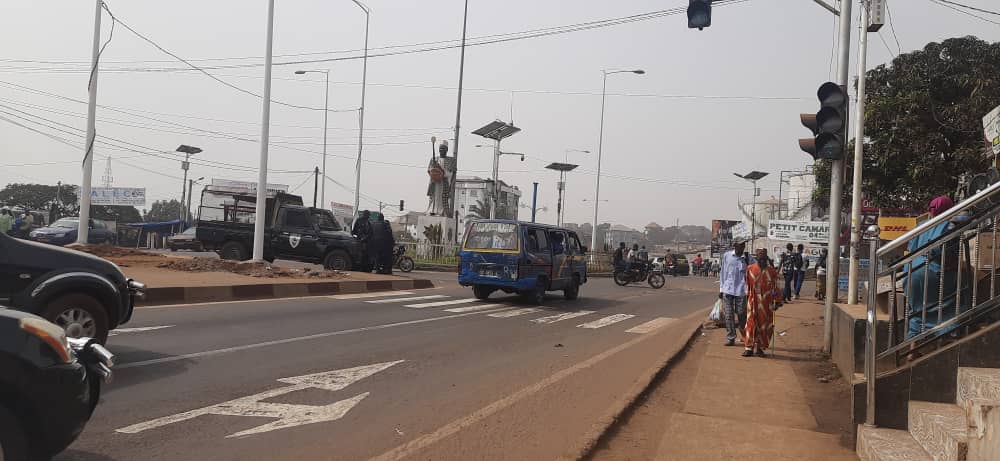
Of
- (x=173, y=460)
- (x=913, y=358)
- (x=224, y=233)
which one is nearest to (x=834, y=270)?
(x=913, y=358)

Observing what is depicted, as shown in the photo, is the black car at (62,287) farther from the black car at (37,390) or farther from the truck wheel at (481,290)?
the truck wheel at (481,290)

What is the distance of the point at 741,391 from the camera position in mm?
6836

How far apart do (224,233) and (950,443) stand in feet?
67.1

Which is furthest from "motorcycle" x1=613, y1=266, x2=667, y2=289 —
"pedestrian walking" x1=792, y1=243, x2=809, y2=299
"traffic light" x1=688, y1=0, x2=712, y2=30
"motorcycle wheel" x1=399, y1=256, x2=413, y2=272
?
"traffic light" x1=688, y1=0, x2=712, y2=30

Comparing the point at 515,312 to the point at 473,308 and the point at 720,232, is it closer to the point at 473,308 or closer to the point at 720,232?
the point at 473,308

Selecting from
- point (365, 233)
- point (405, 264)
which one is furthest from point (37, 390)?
point (405, 264)

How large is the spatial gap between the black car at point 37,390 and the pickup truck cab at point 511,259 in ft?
37.0

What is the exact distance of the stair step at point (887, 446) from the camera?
13.3 feet

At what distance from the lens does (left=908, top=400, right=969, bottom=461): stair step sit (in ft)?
11.6

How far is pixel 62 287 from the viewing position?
6172mm

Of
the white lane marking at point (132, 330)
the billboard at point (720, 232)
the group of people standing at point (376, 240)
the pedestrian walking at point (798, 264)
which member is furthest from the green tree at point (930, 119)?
the billboard at point (720, 232)

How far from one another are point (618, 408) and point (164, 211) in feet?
356

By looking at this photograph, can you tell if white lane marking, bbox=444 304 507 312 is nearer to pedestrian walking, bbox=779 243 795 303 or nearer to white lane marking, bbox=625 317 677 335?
white lane marking, bbox=625 317 677 335

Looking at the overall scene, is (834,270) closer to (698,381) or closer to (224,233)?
(698,381)
